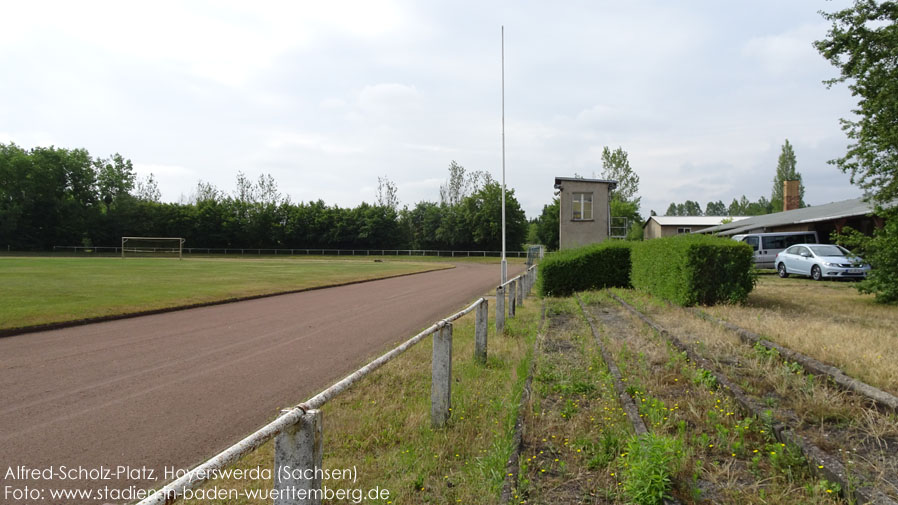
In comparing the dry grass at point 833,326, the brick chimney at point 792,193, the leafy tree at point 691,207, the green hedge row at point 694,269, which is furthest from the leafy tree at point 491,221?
the leafy tree at point 691,207

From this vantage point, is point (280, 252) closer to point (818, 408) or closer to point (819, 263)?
point (819, 263)

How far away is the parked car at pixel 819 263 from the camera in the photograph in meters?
16.7

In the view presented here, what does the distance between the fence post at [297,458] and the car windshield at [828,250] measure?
69.1 ft

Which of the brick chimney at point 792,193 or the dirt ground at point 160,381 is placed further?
the brick chimney at point 792,193

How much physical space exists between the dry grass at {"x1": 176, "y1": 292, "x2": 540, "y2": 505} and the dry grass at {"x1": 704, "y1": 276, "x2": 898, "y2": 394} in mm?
3164

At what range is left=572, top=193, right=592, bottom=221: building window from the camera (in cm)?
2686

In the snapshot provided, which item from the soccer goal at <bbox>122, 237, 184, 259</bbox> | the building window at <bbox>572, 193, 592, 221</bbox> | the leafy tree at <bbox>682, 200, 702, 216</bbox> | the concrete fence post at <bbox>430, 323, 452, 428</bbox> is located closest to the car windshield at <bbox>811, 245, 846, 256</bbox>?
the building window at <bbox>572, 193, 592, 221</bbox>

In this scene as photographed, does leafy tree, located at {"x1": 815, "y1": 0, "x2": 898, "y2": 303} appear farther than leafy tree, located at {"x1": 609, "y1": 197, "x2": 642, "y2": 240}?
No

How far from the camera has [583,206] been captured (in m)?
26.9

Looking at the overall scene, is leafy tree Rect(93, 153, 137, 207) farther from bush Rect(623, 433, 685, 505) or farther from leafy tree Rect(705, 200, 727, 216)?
leafy tree Rect(705, 200, 727, 216)

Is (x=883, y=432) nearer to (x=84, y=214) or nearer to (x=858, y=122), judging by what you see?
(x=858, y=122)

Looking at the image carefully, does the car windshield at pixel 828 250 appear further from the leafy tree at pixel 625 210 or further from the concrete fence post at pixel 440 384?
the leafy tree at pixel 625 210

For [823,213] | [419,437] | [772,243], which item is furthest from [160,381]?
[823,213]

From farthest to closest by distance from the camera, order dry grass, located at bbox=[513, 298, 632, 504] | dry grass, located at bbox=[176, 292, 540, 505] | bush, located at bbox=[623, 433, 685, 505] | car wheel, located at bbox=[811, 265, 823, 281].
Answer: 1. car wheel, located at bbox=[811, 265, 823, 281]
2. dry grass, located at bbox=[176, 292, 540, 505]
3. dry grass, located at bbox=[513, 298, 632, 504]
4. bush, located at bbox=[623, 433, 685, 505]
